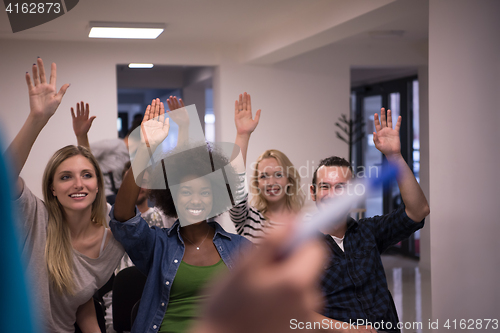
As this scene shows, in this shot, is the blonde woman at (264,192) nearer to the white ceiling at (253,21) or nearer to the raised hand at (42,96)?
the raised hand at (42,96)

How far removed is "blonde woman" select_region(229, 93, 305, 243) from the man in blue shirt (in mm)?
575

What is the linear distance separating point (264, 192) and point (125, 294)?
3.78ft

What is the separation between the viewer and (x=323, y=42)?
4.57 m

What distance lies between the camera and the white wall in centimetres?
248

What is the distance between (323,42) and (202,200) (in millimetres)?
3120

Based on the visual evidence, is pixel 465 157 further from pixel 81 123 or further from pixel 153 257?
pixel 81 123

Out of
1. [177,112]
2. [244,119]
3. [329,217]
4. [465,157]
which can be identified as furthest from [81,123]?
[465,157]

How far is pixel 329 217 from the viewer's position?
2.28m

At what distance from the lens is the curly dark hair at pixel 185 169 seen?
2.05 metres

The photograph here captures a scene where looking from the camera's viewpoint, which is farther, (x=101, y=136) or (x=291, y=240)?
(x=101, y=136)

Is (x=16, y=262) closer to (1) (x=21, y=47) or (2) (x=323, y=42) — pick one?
(2) (x=323, y=42)

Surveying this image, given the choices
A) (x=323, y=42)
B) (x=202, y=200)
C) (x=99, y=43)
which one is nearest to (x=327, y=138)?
(x=323, y=42)

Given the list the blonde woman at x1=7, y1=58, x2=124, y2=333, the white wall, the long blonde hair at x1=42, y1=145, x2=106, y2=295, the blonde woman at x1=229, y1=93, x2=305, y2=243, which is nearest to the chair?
the blonde woman at x1=7, y1=58, x2=124, y2=333

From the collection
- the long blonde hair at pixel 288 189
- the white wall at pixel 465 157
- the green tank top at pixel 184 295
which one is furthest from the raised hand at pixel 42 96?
the white wall at pixel 465 157
